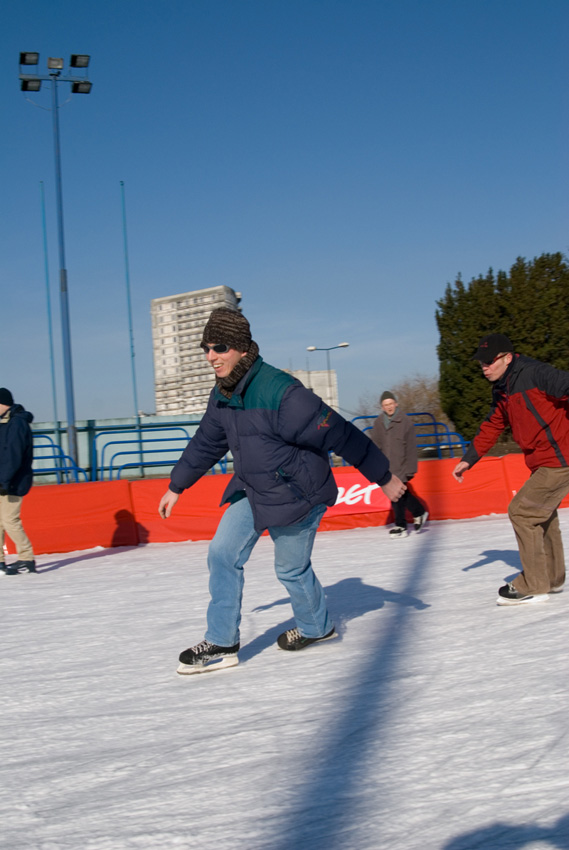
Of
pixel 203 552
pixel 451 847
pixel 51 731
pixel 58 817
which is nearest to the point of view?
pixel 451 847

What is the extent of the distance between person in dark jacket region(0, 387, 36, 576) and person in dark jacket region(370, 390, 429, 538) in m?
4.19

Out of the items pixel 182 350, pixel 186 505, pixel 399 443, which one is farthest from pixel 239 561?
pixel 182 350

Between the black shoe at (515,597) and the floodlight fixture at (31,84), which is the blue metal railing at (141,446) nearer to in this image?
the floodlight fixture at (31,84)

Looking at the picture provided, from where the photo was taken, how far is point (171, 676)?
416 centimetres

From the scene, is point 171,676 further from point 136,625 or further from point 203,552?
point 203,552

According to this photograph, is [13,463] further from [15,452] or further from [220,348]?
[220,348]

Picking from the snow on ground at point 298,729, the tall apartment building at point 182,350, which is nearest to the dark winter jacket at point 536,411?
the snow on ground at point 298,729

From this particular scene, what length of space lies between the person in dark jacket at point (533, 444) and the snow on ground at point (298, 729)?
22 centimetres

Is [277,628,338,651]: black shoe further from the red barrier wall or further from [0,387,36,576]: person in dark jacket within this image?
the red barrier wall

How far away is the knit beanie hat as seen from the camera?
12.3 feet

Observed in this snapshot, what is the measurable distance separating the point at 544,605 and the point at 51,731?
9.95 ft

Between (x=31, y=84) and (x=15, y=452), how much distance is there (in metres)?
12.3

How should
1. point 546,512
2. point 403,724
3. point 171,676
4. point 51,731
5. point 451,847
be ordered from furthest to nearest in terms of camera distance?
point 546,512, point 171,676, point 51,731, point 403,724, point 451,847

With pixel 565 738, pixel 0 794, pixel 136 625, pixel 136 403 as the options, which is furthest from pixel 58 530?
pixel 136 403
